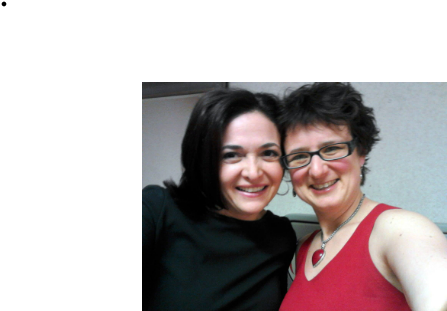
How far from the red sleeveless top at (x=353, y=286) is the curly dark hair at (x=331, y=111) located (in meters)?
0.27

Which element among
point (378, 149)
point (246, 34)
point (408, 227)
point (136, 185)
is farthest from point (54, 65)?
point (378, 149)

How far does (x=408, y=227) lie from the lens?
0.62 m

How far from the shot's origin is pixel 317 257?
0.91 meters

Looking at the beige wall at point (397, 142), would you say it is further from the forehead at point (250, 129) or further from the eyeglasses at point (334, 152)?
the eyeglasses at point (334, 152)

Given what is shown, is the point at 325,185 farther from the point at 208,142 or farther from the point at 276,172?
the point at 208,142

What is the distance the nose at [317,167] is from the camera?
0.84 m

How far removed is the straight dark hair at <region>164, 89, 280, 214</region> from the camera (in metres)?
0.90

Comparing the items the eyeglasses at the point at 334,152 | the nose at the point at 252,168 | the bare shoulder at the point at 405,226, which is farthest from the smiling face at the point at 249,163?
the bare shoulder at the point at 405,226

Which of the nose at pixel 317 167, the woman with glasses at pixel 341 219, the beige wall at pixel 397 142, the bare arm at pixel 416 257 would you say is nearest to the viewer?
the bare arm at pixel 416 257

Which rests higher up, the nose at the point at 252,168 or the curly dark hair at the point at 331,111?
the curly dark hair at the point at 331,111

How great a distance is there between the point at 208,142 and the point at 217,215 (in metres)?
0.29

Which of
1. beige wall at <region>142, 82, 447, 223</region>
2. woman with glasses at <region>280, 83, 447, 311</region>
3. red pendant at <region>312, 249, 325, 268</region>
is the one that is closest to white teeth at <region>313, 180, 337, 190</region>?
woman with glasses at <region>280, 83, 447, 311</region>

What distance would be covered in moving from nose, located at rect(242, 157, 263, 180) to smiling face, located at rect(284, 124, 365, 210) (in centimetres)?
14

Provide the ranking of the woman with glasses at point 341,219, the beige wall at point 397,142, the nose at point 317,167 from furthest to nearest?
1. the beige wall at point 397,142
2. the nose at point 317,167
3. the woman with glasses at point 341,219
